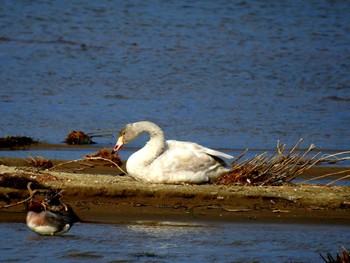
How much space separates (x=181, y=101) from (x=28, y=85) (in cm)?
356

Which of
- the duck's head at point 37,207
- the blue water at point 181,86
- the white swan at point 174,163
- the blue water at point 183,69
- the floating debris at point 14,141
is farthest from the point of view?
the blue water at point 183,69

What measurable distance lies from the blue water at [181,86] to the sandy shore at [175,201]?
0.39 meters

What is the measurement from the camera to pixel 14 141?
1549cm

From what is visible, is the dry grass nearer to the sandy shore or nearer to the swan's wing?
the swan's wing

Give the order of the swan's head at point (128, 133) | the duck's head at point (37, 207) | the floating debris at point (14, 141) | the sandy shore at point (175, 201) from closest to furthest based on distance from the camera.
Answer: the duck's head at point (37, 207) → the sandy shore at point (175, 201) → the swan's head at point (128, 133) → the floating debris at point (14, 141)

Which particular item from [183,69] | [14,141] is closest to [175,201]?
[14,141]

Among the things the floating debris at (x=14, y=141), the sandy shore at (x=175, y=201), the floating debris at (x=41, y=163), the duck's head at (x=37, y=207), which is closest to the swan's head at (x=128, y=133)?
the sandy shore at (x=175, y=201)

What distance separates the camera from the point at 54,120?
714 inches

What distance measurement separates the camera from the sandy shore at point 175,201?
10352 millimetres

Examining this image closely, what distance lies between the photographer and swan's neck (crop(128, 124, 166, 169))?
36.8ft

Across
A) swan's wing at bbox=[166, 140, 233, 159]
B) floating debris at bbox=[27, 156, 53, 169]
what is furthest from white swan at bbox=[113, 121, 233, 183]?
floating debris at bbox=[27, 156, 53, 169]

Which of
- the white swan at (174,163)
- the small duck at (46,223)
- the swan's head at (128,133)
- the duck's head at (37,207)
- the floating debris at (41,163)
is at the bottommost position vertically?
the small duck at (46,223)

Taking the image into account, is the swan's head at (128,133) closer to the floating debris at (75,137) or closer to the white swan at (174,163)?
the white swan at (174,163)

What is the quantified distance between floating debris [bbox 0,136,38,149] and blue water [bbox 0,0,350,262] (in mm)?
610
